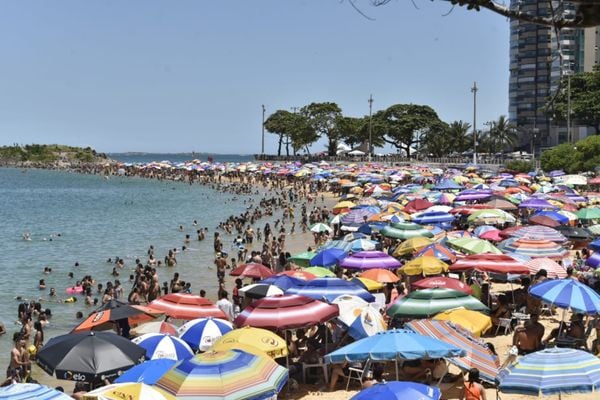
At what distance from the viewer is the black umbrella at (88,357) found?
319 inches

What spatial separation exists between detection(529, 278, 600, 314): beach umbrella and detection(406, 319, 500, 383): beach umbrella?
4.89 feet

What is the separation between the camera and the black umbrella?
8.11m

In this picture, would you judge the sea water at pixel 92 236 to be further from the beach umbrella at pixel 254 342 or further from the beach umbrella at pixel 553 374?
the beach umbrella at pixel 553 374

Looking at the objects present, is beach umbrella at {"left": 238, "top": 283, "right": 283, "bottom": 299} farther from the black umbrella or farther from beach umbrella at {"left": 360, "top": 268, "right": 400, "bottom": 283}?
the black umbrella

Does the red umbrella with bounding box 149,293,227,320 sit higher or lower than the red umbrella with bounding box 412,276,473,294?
lower

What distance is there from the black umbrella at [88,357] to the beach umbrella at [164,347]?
67 centimetres

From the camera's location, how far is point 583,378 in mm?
6848

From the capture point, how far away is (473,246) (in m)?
14.9

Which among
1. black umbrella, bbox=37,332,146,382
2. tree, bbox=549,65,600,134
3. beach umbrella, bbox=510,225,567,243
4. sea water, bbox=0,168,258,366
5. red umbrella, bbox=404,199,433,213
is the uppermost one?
tree, bbox=549,65,600,134

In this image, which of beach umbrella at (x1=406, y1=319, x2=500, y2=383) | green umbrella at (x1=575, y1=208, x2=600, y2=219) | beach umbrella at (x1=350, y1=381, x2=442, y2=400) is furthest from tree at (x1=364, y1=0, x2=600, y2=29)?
green umbrella at (x1=575, y1=208, x2=600, y2=219)

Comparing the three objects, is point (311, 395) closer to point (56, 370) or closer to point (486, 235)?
point (56, 370)

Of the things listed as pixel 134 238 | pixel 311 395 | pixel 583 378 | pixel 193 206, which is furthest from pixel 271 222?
pixel 583 378

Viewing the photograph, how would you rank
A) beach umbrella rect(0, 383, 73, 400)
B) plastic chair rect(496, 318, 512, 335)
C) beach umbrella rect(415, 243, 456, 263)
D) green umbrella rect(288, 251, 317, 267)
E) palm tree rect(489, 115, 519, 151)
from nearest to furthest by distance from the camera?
1. beach umbrella rect(0, 383, 73, 400)
2. plastic chair rect(496, 318, 512, 335)
3. beach umbrella rect(415, 243, 456, 263)
4. green umbrella rect(288, 251, 317, 267)
5. palm tree rect(489, 115, 519, 151)

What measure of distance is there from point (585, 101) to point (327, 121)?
33924 mm
